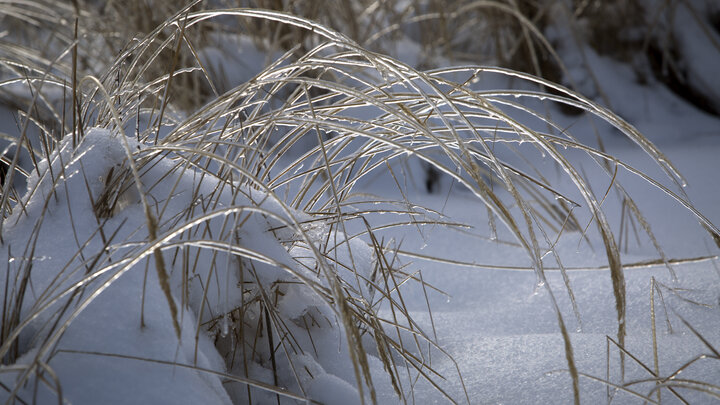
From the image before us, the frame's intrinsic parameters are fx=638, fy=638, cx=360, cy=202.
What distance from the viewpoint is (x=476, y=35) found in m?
2.57

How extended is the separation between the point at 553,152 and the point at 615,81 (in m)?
1.88

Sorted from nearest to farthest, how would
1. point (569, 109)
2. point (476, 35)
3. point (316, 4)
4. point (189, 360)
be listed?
point (189, 360), point (316, 4), point (569, 109), point (476, 35)

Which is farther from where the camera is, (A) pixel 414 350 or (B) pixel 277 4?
(B) pixel 277 4

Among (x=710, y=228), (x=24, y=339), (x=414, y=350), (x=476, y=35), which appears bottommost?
(x=414, y=350)

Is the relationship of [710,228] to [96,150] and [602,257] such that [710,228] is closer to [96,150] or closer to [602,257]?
[602,257]

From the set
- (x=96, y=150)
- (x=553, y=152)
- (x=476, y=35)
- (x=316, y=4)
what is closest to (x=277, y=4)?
(x=316, y=4)

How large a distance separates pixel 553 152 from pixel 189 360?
16.6 inches

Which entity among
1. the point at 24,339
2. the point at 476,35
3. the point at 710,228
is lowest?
the point at 24,339

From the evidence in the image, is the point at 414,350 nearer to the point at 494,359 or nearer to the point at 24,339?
the point at 494,359

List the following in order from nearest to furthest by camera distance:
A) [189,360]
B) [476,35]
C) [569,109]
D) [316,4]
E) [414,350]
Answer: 1. [189,360]
2. [414,350]
3. [316,4]
4. [569,109]
5. [476,35]

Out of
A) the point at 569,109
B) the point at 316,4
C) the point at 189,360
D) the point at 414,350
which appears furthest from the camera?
the point at 569,109

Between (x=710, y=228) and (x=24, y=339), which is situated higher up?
(x=710, y=228)

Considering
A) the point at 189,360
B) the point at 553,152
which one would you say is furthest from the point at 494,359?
the point at 189,360

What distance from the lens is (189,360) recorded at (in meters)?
0.59
